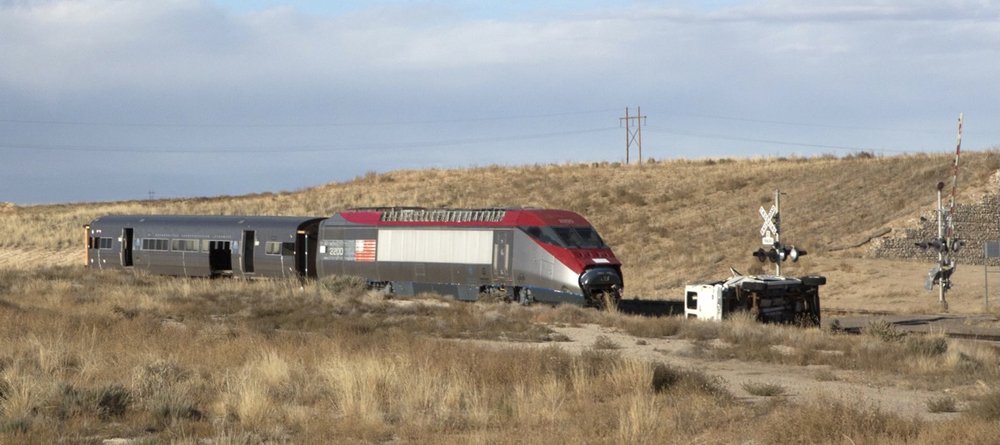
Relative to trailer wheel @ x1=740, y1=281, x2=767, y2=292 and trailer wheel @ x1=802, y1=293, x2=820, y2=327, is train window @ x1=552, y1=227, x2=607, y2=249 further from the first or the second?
trailer wheel @ x1=802, y1=293, x2=820, y2=327

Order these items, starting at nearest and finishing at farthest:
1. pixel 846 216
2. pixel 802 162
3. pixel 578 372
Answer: pixel 578 372, pixel 846 216, pixel 802 162

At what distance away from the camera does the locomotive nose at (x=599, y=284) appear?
30188mm

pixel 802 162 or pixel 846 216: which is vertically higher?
pixel 802 162

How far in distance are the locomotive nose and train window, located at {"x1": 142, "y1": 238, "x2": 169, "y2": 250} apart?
69.7ft

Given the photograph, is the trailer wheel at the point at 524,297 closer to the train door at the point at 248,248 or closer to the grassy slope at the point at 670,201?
the train door at the point at 248,248

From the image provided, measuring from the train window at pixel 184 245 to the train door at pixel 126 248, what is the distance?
2880mm

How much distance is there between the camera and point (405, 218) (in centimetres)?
3553

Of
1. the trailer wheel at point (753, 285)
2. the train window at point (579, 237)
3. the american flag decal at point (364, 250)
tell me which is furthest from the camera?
the american flag decal at point (364, 250)

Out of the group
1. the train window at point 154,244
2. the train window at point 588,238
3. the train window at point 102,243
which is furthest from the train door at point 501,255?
the train window at point 102,243

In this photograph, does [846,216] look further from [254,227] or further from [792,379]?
[792,379]

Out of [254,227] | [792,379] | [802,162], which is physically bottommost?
[792,379]

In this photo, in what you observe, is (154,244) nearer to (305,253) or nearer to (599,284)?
(305,253)

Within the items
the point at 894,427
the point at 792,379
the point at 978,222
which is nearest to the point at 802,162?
the point at 978,222

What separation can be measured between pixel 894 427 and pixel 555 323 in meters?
15.6
